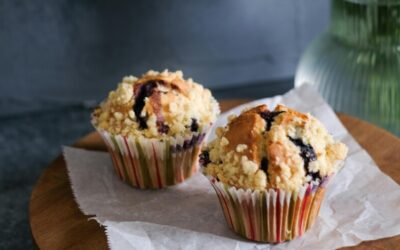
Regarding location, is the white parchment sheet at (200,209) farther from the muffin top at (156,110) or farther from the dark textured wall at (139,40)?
the dark textured wall at (139,40)

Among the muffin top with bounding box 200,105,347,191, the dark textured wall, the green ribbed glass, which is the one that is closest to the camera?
the muffin top with bounding box 200,105,347,191

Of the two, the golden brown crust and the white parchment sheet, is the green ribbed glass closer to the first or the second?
the white parchment sheet

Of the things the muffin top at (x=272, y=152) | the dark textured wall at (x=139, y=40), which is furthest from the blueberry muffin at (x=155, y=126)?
the dark textured wall at (x=139, y=40)

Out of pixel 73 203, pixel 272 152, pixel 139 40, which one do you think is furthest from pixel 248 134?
pixel 139 40

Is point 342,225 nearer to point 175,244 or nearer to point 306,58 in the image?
point 175,244

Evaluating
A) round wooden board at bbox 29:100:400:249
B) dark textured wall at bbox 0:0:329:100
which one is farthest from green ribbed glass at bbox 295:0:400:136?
dark textured wall at bbox 0:0:329:100
